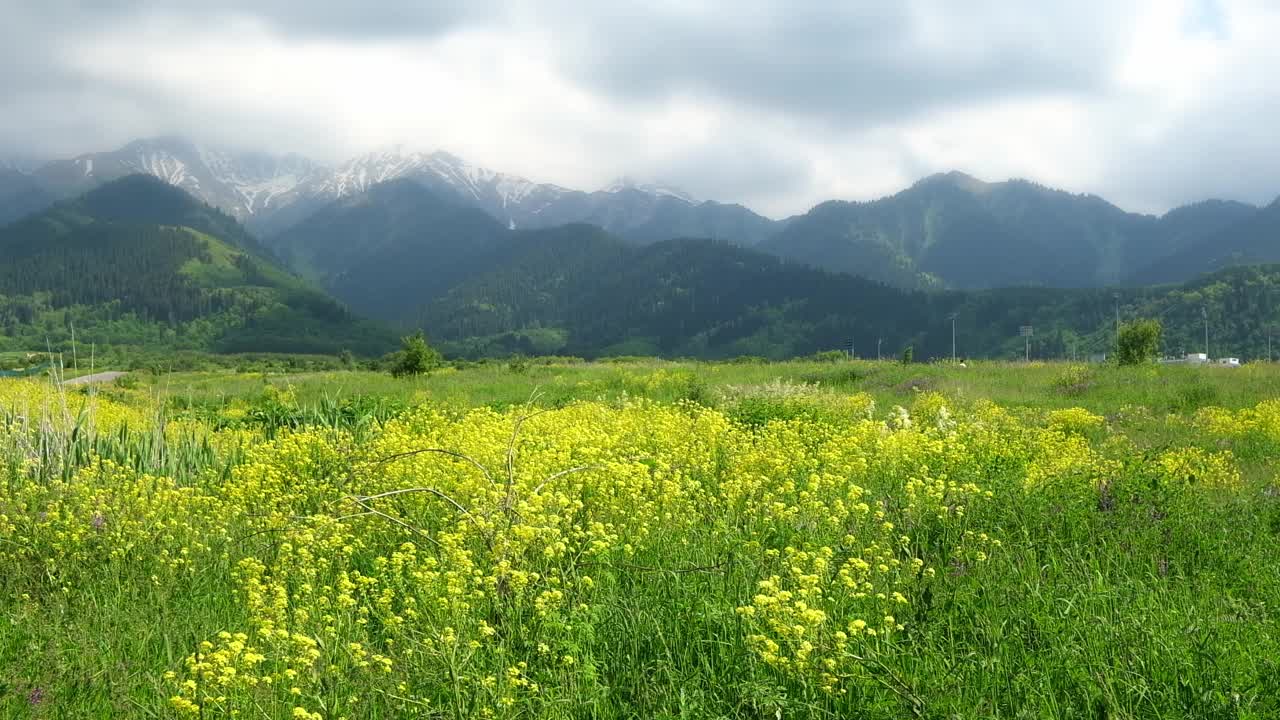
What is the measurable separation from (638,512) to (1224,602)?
14.2 feet

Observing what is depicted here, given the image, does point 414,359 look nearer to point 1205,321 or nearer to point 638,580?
point 638,580

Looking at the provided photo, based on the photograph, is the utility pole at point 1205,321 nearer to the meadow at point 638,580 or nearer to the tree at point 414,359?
the tree at point 414,359

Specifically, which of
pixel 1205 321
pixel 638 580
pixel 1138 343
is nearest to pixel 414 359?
pixel 1138 343

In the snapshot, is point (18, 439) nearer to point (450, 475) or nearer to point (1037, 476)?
point (450, 475)

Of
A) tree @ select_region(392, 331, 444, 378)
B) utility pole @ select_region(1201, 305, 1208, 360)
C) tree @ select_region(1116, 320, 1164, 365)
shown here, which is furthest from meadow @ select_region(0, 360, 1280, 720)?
utility pole @ select_region(1201, 305, 1208, 360)

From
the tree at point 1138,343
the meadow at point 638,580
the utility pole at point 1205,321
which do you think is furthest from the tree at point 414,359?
the utility pole at point 1205,321

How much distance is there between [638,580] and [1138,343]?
30.0m

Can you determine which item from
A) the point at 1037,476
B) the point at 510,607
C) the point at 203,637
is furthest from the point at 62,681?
the point at 1037,476

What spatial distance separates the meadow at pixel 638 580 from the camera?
4.18 metres

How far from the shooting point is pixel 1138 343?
29.3 metres

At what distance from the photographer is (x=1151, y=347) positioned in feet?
97.7

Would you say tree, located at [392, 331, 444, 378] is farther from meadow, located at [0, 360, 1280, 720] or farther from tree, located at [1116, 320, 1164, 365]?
tree, located at [1116, 320, 1164, 365]

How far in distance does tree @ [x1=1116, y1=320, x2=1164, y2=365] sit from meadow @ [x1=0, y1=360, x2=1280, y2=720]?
69.6ft

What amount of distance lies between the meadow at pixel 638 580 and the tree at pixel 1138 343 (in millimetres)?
21214
